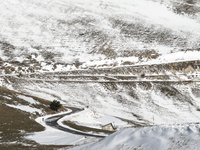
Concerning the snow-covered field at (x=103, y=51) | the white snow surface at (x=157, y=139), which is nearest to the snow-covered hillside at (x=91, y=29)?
the snow-covered field at (x=103, y=51)

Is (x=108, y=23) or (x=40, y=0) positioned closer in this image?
(x=108, y=23)

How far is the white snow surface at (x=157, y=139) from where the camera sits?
13084mm

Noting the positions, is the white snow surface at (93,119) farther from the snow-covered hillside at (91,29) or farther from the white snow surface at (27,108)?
the snow-covered hillside at (91,29)

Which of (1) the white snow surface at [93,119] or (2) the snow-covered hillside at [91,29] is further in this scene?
(2) the snow-covered hillside at [91,29]

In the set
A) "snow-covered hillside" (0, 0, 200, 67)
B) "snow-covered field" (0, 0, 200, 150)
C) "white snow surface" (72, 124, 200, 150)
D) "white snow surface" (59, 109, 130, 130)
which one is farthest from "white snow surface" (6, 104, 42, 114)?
"snow-covered hillside" (0, 0, 200, 67)

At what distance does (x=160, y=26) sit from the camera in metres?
115

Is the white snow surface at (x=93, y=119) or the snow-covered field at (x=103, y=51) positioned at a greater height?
the snow-covered field at (x=103, y=51)

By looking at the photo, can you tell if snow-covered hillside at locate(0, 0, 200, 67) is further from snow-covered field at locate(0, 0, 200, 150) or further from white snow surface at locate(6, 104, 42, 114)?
white snow surface at locate(6, 104, 42, 114)

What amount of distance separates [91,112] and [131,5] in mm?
87673

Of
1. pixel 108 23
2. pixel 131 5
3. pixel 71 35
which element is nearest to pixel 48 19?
pixel 71 35

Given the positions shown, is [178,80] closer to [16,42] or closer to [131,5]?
[131,5]

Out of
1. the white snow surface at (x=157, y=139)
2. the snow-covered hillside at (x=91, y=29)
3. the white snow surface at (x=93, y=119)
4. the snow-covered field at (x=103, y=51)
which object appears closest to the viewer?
the white snow surface at (x=157, y=139)

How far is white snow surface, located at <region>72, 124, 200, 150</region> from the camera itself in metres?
13.1

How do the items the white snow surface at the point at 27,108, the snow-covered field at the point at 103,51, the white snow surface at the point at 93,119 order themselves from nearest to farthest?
the white snow surface at the point at 27,108, the white snow surface at the point at 93,119, the snow-covered field at the point at 103,51
